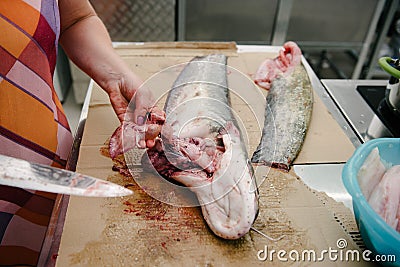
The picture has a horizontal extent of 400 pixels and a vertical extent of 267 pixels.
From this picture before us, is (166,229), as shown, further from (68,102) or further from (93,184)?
(68,102)

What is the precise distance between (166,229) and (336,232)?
486mm

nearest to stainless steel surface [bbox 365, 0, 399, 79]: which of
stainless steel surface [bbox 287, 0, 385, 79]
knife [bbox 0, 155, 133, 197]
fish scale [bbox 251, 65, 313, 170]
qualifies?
stainless steel surface [bbox 287, 0, 385, 79]

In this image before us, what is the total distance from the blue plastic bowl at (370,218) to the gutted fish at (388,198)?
0.04 m

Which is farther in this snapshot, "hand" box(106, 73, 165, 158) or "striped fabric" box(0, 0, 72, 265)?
"hand" box(106, 73, 165, 158)

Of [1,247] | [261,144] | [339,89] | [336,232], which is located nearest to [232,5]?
[339,89]

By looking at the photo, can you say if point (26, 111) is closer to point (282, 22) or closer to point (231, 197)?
point (231, 197)

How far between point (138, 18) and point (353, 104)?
1.79m

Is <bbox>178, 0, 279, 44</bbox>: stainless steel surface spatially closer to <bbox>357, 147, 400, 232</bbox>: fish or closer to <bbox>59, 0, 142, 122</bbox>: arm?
<bbox>59, 0, 142, 122</bbox>: arm

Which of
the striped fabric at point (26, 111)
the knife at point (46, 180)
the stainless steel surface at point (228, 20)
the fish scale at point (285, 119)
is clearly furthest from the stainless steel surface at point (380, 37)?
the knife at point (46, 180)

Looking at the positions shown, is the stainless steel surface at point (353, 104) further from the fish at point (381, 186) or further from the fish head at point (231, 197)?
the fish head at point (231, 197)

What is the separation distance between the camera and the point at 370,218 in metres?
0.82

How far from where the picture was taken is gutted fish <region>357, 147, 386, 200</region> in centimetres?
90

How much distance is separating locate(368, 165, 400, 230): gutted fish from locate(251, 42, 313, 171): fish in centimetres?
36

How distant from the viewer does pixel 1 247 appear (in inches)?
38.5
